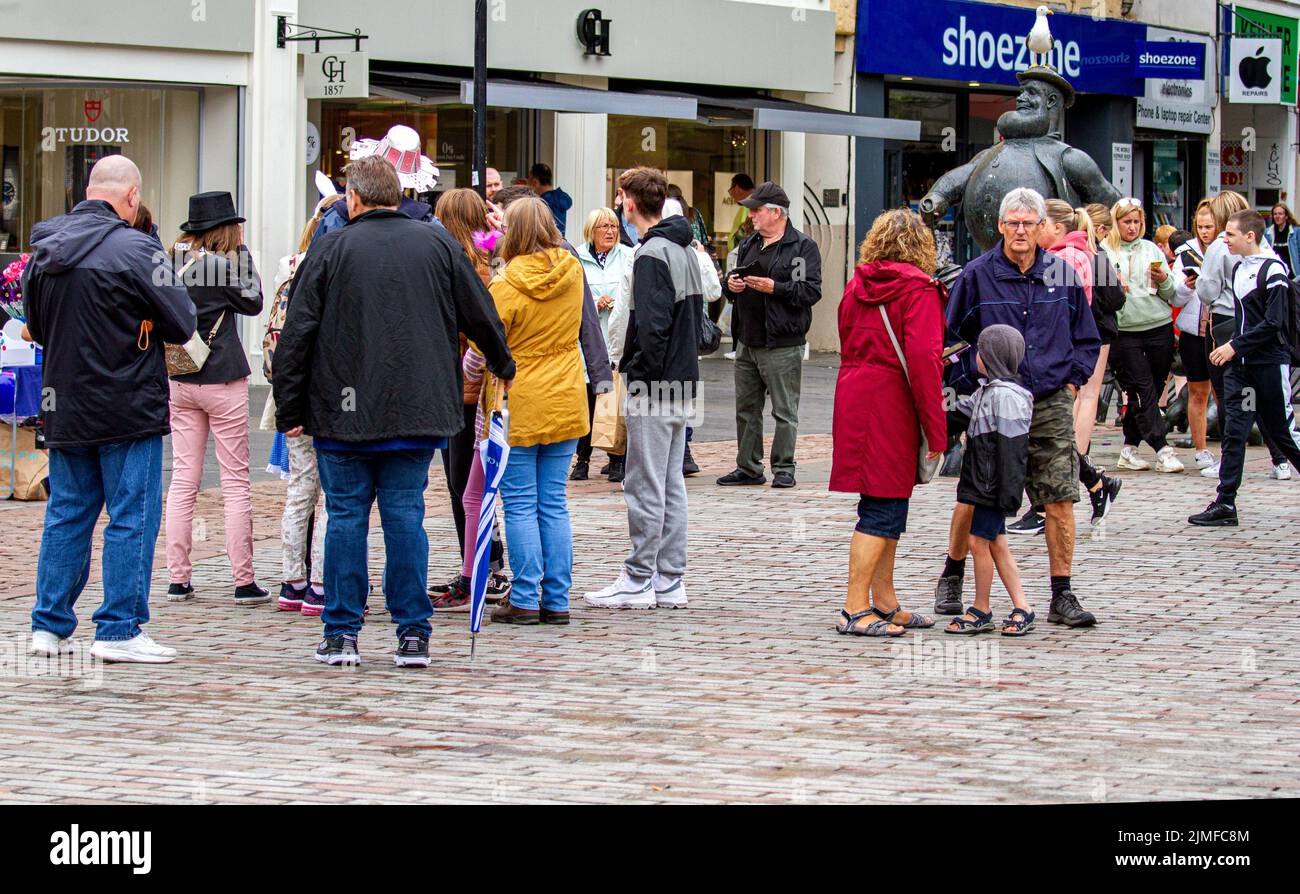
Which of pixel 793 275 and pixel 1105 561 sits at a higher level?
pixel 793 275

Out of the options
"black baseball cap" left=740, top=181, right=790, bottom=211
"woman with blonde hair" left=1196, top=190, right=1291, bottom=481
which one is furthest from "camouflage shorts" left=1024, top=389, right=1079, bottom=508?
"black baseball cap" left=740, top=181, right=790, bottom=211

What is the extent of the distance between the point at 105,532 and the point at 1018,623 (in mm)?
3814

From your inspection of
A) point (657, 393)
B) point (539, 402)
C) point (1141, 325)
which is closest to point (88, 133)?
point (1141, 325)

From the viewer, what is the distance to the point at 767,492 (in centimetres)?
1352

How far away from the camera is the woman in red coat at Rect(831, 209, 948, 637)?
26.8ft

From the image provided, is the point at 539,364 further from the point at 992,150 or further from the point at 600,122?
the point at 600,122

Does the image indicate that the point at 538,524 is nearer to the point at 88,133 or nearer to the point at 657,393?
the point at 657,393

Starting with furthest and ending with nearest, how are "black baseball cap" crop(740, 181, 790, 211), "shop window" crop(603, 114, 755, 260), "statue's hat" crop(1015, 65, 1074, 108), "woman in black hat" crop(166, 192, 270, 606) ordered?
"shop window" crop(603, 114, 755, 260), "statue's hat" crop(1015, 65, 1074, 108), "black baseball cap" crop(740, 181, 790, 211), "woman in black hat" crop(166, 192, 270, 606)

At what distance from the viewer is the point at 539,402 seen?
8.56 m

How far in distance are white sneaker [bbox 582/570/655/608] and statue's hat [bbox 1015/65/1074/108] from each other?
670cm

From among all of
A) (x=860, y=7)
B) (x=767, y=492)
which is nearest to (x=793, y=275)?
(x=767, y=492)

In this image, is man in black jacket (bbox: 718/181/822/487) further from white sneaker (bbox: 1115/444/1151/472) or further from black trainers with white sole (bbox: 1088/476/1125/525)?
black trainers with white sole (bbox: 1088/476/1125/525)

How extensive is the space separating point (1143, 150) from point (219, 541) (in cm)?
2512

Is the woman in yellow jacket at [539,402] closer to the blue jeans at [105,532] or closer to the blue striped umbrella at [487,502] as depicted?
the blue striped umbrella at [487,502]
